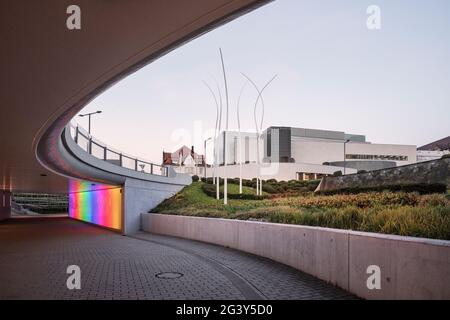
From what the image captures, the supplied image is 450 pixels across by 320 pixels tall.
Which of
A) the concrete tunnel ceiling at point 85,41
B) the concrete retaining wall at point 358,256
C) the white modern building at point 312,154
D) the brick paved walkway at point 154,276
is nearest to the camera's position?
the concrete tunnel ceiling at point 85,41

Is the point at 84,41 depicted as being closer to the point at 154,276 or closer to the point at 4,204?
the point at 154,276

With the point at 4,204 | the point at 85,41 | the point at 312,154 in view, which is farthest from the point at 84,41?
the point at 312,154

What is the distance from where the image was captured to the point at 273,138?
73.5 metres

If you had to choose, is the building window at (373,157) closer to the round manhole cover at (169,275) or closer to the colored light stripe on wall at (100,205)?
the colored light stripe on wall at (100,205)

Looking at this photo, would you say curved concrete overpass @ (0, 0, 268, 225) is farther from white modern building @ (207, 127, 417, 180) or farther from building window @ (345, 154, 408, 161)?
building window @ (345, 154, 408, 161)

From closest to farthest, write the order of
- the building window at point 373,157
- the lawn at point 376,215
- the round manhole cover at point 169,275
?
the lawn at point 376,215, the round manhole cover at point 169,275, the building window at point 373,157

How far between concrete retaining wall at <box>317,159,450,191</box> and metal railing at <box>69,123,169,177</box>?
13135 millimetres

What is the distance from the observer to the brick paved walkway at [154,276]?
7793 mm

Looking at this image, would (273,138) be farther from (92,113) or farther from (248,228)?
(248,228)

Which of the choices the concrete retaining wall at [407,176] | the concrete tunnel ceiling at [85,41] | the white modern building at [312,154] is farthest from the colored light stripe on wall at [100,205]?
the white modern building at [312,154]

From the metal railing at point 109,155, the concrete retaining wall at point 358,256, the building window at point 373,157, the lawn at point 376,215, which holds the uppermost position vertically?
the building window at point 373,157

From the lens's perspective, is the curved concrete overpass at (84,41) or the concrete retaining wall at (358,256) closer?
the curved concrete overpass at (84,41)

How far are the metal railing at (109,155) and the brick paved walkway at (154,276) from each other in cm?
554
